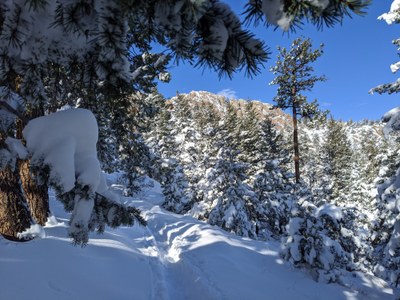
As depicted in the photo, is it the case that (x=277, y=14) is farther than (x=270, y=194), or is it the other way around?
(x=270, y=194)

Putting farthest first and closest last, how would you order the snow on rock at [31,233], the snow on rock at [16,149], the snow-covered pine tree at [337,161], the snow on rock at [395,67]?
1. the snow-covered pine tree at [337,161]
2. the snow on rock at [395,67]
3. the snow on rock at [31,233]
4. the snow on rock at [16,149]

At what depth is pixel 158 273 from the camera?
8.59 metres

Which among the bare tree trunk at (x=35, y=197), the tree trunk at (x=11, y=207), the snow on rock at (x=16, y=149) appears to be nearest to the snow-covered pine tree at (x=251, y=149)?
the bare tree trunk at (x=35, y=197)

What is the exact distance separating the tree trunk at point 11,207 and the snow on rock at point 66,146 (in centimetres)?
211

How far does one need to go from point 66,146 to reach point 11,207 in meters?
2.81

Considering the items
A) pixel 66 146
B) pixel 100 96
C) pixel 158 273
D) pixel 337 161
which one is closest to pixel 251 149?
pixel 158 273

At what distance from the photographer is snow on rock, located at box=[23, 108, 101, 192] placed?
7.47 ft

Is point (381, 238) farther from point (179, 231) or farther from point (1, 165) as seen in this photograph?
point (1, 165)

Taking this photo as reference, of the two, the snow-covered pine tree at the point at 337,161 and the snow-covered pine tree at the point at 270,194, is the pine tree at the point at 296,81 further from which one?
the snow-covered pine tree at the point at 337,161

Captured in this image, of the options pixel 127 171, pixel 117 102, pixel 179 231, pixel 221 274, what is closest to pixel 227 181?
pixel 179 231

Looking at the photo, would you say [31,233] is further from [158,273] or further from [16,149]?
[158,273]

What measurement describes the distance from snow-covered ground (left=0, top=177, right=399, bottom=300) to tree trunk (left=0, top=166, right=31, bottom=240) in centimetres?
23

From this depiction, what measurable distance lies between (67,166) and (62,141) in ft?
0.91

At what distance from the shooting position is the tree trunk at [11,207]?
166 inches
